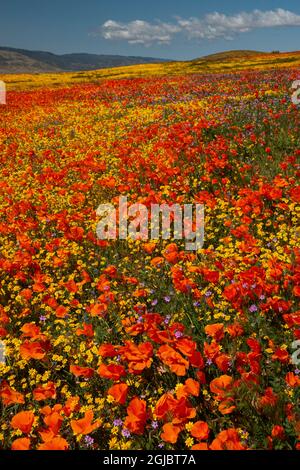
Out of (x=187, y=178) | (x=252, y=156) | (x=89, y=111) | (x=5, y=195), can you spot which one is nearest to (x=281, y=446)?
(x=187, y=178)

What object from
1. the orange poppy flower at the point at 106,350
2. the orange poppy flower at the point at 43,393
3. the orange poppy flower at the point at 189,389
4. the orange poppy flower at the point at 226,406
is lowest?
the orange poppy flower at the point at 43,393

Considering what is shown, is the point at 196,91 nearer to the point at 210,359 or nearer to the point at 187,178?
the point at 187,178

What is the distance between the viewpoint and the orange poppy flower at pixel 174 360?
3180mm

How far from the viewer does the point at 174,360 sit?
3250 mm

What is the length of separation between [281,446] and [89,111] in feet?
66.3

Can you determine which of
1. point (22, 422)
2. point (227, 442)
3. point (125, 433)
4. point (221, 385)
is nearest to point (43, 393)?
point (22, 422)

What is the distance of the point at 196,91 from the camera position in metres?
21.4

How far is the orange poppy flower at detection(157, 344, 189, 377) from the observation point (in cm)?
318

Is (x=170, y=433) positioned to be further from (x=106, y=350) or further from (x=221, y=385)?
(x=106, y=350)

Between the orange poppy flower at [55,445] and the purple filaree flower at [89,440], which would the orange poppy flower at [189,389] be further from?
the orange poppy flower at [55,445]

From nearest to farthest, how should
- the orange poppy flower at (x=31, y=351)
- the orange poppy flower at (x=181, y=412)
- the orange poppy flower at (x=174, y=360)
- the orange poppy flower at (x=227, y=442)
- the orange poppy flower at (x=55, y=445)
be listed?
the orange poppy flower at (x=227, y=442) < the orange poppy flower at (x=55, y=445) < the orange poppy flower at (x=181, y=412) < the orange poppy flower at (x=174, y=360) < the orange poppy flower at (x=31, y=351)

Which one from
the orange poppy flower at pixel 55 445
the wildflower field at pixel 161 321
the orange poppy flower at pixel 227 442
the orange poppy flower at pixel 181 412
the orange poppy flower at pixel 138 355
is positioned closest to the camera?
the orange poppy flower at pixel 227 442

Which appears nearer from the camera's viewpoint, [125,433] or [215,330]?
[125,433]

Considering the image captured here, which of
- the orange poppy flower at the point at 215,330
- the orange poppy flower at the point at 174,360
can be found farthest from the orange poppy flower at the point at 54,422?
the orange poppy flower at the point at 215,330
